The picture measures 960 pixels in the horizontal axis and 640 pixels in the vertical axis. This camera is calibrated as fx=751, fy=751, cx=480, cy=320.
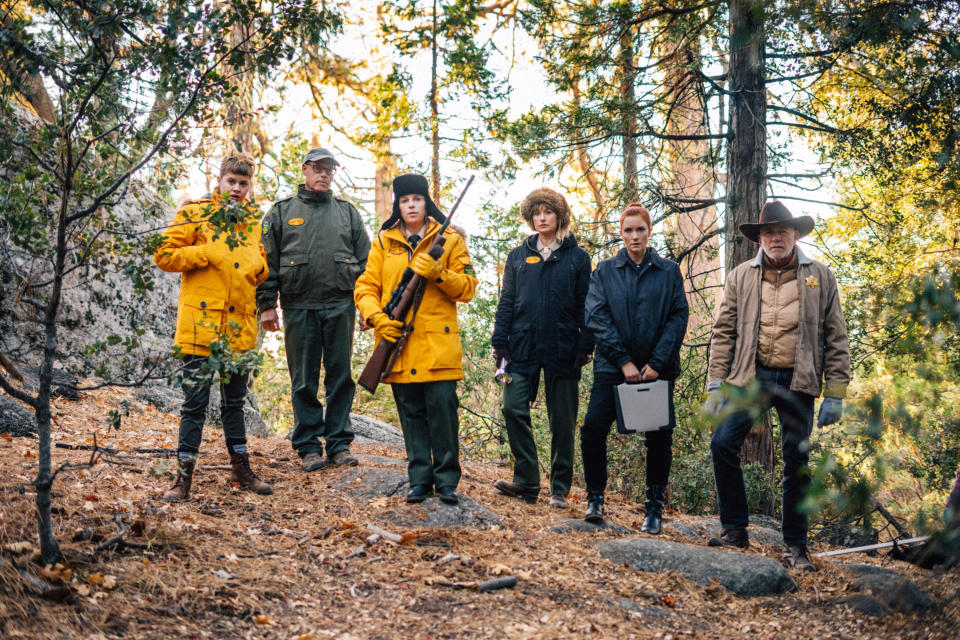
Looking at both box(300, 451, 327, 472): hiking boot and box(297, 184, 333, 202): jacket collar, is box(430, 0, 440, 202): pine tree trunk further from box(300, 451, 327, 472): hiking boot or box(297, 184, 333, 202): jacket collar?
box(300, 451, 327, 472): hiking boot

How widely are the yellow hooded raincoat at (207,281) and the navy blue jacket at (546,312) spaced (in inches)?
76.5

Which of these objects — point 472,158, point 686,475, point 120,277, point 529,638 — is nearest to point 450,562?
point 529,638

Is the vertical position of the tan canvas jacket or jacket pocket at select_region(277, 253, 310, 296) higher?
jacket pocket at select_region(277, 253, 310, 296)

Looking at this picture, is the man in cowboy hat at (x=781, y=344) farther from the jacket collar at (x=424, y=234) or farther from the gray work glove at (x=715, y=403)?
the gray work glove at (x=715, y=403)

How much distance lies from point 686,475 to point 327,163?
5.07 metres

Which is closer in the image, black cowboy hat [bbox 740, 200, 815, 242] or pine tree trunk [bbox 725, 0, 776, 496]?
black cowboy hat [bbox 740, 200, 815, 242]

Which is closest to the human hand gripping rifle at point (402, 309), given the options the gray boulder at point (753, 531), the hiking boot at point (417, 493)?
the hiking boot at point (417, 493)

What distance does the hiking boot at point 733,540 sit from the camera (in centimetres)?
524

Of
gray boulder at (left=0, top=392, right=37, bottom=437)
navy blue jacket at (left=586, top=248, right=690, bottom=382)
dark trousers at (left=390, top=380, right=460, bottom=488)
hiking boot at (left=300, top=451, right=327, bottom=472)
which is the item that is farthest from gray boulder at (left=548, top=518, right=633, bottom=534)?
gray boulder at (left=0, top=392, right=37, bottom=437)

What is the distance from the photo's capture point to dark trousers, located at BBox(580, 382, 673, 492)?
217 inches

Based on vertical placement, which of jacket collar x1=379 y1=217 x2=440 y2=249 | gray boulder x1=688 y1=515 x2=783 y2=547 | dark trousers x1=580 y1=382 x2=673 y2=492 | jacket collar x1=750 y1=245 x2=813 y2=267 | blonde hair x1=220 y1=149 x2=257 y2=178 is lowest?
gray boulder x1=688 y1=515 x2=783 y2=547

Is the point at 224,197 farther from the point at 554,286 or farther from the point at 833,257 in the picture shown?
the point at 833,257

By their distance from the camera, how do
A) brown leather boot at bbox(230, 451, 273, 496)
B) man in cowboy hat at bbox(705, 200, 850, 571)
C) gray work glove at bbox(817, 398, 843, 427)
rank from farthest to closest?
brown leather boot at bbox(230, 451, 273, 496)
man in cowboy hat at bbox(705, 200, 850, 571)
gray work glove at bbox(817, 398, 843, 427)

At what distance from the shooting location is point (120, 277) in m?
9.59
